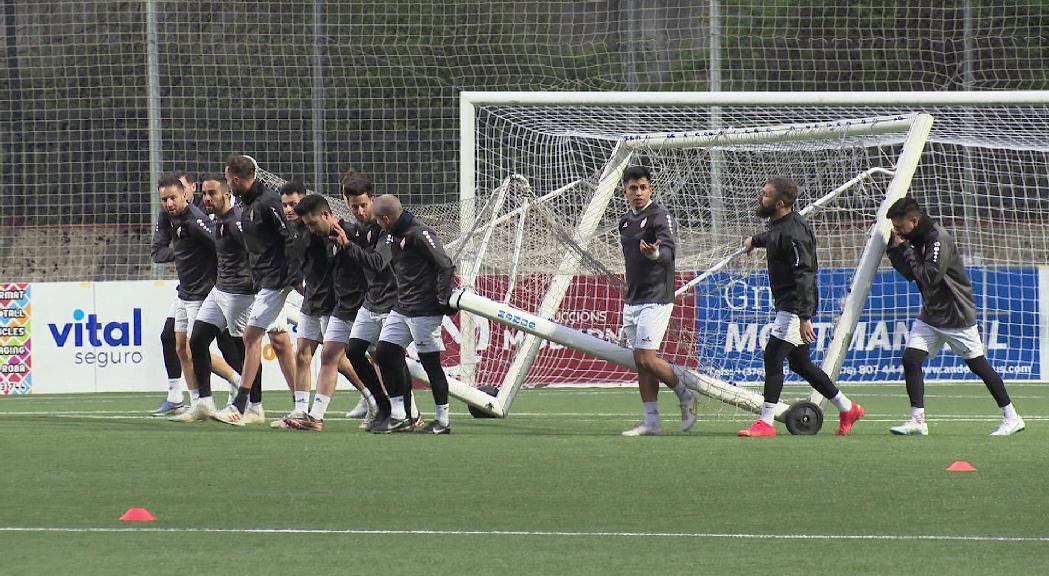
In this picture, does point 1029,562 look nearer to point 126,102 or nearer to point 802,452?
point 802,452

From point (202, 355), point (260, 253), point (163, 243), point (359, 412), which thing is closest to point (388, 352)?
point (260, 253)

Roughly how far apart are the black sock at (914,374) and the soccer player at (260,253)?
4.48 meters

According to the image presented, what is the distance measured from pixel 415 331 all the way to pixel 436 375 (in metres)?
0.36

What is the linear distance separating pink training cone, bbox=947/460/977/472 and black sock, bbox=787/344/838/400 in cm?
237

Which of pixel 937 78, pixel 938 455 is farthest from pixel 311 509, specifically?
pixel 937 78

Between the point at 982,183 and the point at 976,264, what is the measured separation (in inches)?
37.1

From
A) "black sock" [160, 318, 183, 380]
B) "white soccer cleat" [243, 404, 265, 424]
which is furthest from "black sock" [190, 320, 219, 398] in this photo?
"black sock" [160, 318, 183, 380]

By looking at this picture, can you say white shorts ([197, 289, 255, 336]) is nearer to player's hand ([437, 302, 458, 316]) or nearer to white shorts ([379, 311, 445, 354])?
white shorts ([379, 311, 445, 354])

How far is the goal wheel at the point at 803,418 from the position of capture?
11.6m

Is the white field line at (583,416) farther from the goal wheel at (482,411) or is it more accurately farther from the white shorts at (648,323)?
the white shorts at (648,323)

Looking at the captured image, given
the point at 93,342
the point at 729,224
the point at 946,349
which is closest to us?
the point at 729,224

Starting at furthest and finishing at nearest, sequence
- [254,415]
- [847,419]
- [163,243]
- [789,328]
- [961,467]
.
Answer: [163,243], [254,415], [847,419], [789,328], [961,467]

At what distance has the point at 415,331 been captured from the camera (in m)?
11.6

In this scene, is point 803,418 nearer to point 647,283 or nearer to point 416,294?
point 647,283
